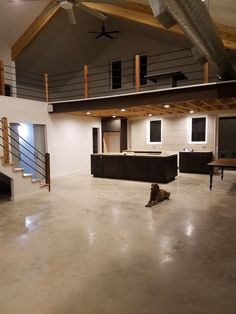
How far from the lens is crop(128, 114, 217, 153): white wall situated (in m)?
9.37

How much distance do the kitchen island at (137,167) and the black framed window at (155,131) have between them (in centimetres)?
278

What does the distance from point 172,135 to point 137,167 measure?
3200mm

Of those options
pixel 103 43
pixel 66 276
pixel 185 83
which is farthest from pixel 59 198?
pixel 103 43

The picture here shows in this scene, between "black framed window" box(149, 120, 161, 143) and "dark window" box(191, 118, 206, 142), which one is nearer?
"dark window" box(191, 118, 206, 142)

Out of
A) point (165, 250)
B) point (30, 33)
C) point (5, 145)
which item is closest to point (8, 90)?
point (30, 33)

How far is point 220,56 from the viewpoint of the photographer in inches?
160

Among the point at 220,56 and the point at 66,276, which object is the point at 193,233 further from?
the point at 220,56

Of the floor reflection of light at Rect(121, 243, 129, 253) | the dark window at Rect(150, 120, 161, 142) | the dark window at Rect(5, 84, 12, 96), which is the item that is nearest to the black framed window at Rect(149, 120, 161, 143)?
the dark window at Rect(150, 120, 161, 142)

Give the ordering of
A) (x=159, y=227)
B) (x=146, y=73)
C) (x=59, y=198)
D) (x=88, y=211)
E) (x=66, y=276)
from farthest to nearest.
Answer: (x=146, y=73)
(x=59, y=198)
(x=88, y=211)
(x=159, y=227)
(x=66, y=276)

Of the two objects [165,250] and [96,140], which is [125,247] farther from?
[96,140]

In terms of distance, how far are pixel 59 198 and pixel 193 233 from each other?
340cm

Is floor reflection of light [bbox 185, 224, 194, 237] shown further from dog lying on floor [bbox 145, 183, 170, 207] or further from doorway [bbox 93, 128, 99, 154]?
doorway [bbox 93, 128, 99, 154]

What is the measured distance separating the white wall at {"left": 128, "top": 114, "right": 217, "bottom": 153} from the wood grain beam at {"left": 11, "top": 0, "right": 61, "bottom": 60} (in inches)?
207

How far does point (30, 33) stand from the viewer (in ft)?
25.6
